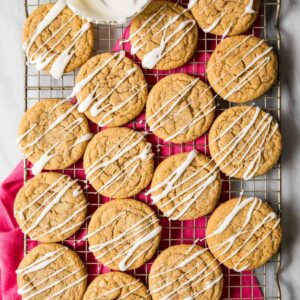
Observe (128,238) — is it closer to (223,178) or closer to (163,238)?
(163,238)

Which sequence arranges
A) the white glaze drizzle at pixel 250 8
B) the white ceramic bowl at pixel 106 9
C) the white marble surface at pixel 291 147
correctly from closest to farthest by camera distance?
the white ceramic bowl at pixel 106 9
the white glaze drizzle at pixel 250 8
the white marble surface at pixel 291 147

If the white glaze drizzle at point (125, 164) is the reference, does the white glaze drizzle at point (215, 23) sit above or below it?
above

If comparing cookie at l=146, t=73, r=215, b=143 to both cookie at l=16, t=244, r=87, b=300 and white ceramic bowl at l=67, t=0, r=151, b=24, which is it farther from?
cookie at l=16, t=244, r=87, b=300

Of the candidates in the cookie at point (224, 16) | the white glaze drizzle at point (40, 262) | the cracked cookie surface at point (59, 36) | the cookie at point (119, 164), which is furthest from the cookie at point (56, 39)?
the white glaze drizzle at point (40, 262)

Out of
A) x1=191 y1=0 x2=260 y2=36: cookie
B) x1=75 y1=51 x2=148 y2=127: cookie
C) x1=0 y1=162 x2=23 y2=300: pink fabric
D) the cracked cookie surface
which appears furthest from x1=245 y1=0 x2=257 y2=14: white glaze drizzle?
x1=0 y1=162 x2=23 y2=300: pink fabric

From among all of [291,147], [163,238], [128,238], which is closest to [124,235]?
[128,238]

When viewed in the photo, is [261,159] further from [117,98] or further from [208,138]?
[117,98]

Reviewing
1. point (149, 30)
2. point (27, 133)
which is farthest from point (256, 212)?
point (27, 133)

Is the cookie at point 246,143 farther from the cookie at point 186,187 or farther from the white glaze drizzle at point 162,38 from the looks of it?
the white glaze drizzle at point 162,38
